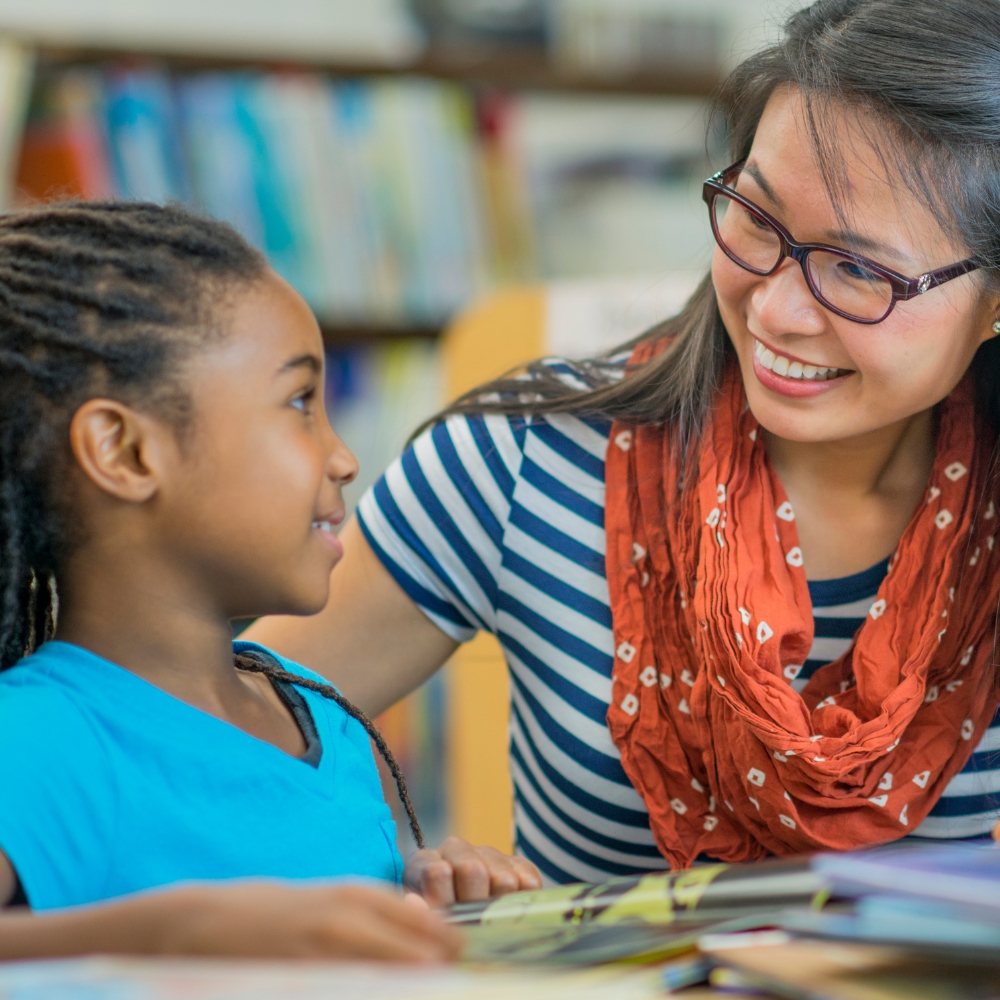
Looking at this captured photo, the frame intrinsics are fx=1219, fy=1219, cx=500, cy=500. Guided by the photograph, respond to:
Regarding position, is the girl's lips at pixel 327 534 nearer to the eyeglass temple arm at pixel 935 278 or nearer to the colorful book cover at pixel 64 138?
the eyeglass temple arm at pixel 935 278

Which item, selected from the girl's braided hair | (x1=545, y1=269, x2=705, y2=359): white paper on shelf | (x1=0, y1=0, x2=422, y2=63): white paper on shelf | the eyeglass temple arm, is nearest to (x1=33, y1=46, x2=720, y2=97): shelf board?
(x1=0, y1=0, x2=422, y2=63): white paper on shelf

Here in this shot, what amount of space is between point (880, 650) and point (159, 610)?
568 mm

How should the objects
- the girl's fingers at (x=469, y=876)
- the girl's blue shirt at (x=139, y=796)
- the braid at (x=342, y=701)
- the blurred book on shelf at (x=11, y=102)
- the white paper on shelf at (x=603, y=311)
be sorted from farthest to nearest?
the blurred book on shelf at (x=11, y=102) → the white paper on shelf at (x=603, y=311) → the braid at (x=342, y=701) → the girl's fingers at (x=469, y=876) → the girl's blue shirt at (x=139, y=796)

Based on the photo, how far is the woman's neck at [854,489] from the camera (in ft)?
3.38

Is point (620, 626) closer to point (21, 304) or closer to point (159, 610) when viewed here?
point (159, 610)

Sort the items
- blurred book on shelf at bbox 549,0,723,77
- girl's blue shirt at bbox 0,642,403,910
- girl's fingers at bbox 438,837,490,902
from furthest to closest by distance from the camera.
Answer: blurred book on shelf at bbox 549,0,723,77 < girl's fingers at bbox 438,837,490,902 < girl's blue shirt at bbox 0,642,403,910

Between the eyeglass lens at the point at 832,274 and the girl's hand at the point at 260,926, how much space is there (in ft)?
1.90

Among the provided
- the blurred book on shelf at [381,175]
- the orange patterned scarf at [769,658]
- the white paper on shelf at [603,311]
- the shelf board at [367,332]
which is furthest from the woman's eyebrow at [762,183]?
the shelf board at [367,332]

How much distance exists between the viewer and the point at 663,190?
2.35m

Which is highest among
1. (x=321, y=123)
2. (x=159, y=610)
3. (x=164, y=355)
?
(x=321, y=123)

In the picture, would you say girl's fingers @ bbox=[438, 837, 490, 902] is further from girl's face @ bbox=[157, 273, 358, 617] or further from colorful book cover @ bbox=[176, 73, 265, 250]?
colorful book cover @ bbox=[176, 73, 265, 250]

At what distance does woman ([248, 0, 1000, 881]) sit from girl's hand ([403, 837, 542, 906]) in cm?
26

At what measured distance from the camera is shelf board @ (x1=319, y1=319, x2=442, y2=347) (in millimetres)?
2115

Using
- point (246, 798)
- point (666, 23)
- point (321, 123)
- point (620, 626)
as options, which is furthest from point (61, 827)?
point (666, 23)
